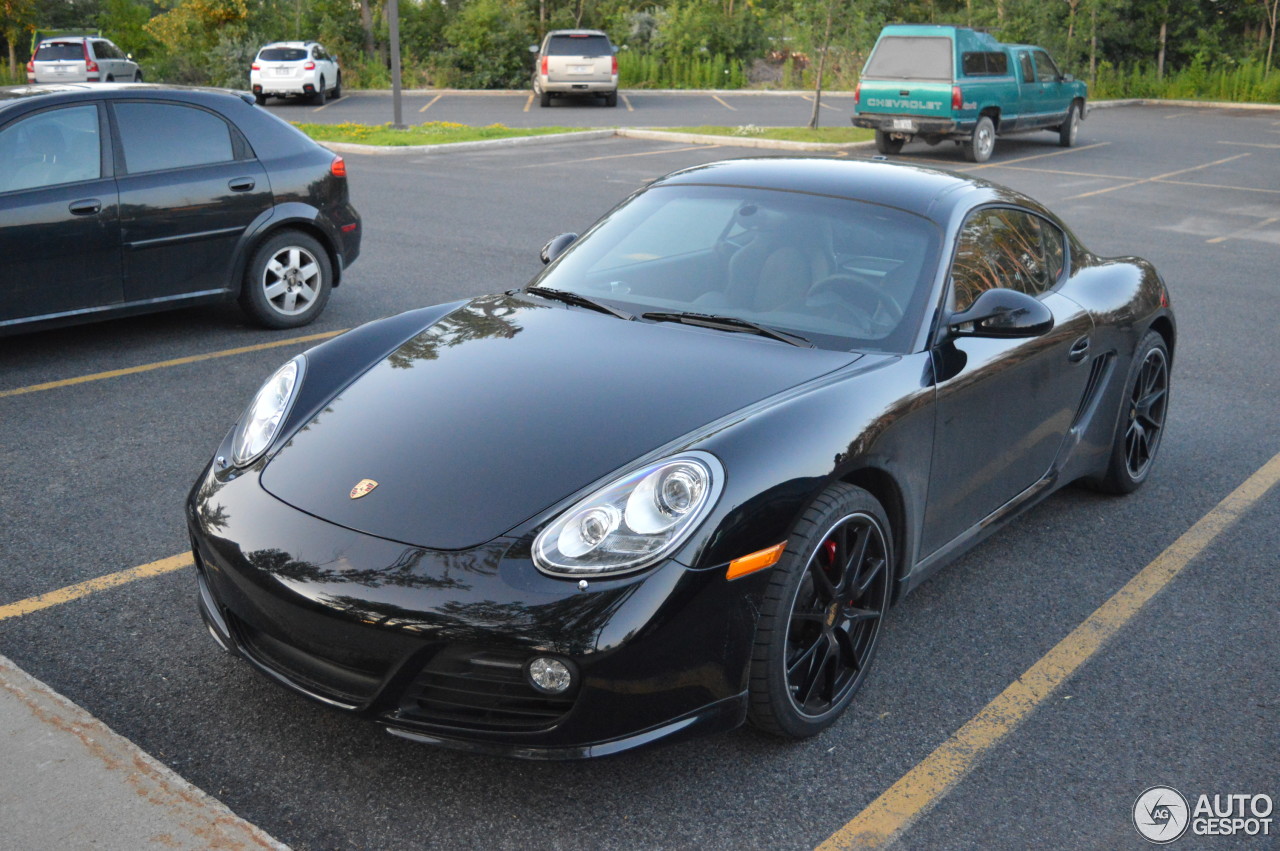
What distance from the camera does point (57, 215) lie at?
6578 millimetres

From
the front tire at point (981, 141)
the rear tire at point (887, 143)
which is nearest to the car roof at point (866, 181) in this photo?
the front tire at point (981, 141)

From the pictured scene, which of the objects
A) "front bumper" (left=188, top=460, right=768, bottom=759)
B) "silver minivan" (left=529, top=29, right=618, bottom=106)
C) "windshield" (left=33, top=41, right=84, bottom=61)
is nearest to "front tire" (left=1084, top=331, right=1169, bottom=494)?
"front bumper" (left=188, top=460, right=768, bottom=759)

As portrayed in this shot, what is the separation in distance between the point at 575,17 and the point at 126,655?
124 ft

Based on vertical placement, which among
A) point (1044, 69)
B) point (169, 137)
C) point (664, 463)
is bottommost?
point (664, 463)

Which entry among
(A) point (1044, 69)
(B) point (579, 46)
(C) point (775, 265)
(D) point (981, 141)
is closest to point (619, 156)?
(D) point (981, 141)

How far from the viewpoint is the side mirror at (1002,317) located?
3.84m

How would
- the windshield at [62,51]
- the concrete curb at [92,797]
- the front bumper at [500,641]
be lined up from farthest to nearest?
the windshield at [62,51], the front bumper at [500,641], the concrete curb at [92,797]

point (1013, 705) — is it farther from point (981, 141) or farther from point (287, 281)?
point (981, 141)

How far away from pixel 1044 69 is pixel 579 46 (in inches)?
489

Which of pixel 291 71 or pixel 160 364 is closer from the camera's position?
pixel 160 364

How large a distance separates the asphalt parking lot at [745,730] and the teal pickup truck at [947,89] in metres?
11.9

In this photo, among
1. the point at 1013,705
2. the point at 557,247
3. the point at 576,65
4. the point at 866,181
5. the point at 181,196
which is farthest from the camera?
the point at 576,65

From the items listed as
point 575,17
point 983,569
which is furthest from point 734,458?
point 575,17

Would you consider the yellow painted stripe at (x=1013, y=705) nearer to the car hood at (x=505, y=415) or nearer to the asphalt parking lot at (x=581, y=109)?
the car hood at (x=505, y=415)
